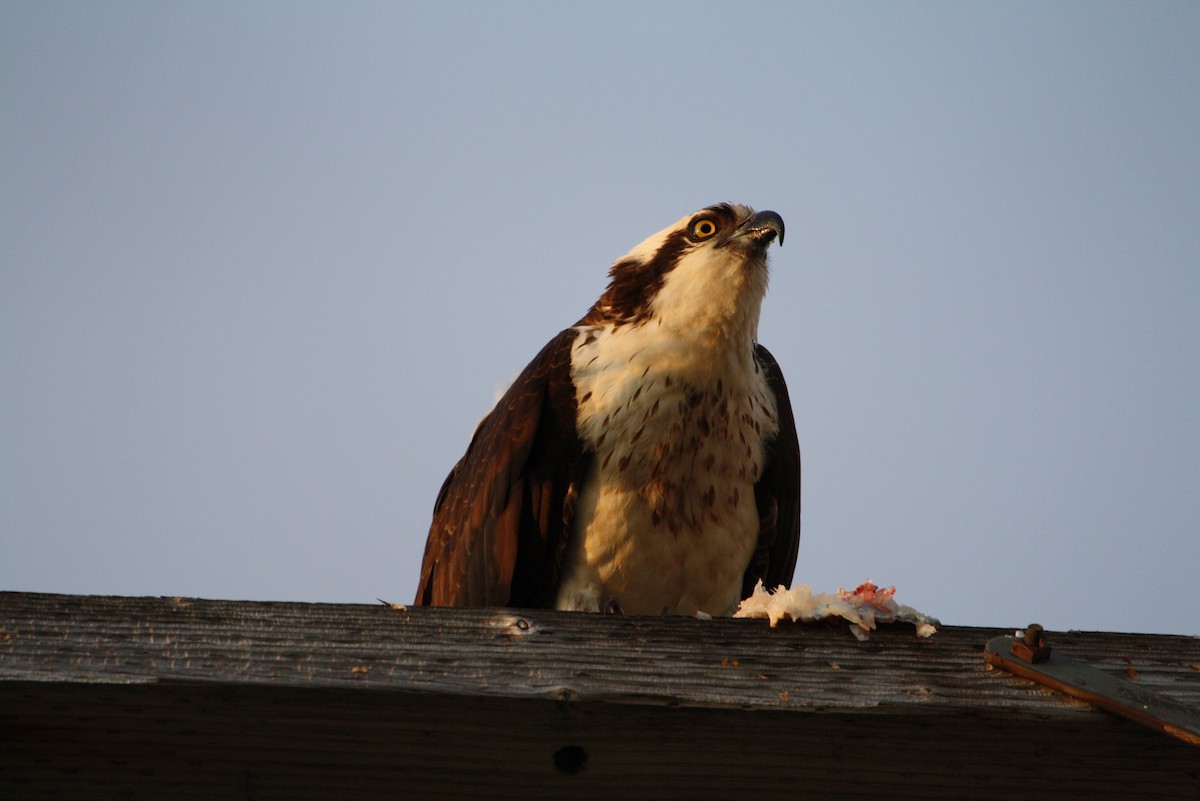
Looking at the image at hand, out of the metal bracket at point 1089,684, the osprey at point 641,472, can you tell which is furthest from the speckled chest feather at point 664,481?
the metal bracket at point 1089,684

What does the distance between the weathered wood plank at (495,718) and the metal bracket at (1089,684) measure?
33mm

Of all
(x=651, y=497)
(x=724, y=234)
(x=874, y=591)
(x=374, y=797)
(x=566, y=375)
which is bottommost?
(x=374, y=797)

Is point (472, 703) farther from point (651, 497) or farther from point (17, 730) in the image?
point (651, 497)

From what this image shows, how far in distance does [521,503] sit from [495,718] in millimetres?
2870

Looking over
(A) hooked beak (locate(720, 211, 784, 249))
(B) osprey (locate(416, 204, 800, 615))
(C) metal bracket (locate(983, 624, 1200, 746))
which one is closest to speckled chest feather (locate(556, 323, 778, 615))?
(B) osprey (locate(416, 204, 800, 615))

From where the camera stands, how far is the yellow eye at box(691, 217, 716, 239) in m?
5.57

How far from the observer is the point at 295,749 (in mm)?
2061

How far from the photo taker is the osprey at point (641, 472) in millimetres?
4848

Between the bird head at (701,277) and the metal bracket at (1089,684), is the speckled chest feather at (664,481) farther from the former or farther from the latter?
the metal bracket at (1089,684)

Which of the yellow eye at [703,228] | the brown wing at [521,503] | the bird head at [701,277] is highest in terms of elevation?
the yellow eye at [703,228]

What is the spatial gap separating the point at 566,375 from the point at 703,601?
3.38ft

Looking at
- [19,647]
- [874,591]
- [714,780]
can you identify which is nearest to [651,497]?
[874,591]

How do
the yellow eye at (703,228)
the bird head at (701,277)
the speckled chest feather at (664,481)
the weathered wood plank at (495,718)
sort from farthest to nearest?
the yellow eye at (703,228)
the bird head at (701,277)
the speckled chest feather at (664,481)
the weathered wood plank at (495,718)

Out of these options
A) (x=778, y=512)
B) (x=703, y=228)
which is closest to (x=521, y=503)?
(x=778, y=512)
